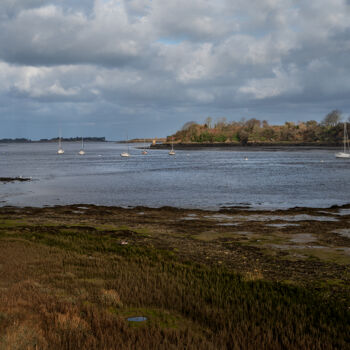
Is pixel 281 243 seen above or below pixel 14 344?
below

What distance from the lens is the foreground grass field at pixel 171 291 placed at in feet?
20.8

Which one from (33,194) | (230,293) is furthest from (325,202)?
(33,194)

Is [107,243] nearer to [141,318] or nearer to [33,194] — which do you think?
[141,318]

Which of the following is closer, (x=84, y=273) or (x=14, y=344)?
(x=14, y=344)

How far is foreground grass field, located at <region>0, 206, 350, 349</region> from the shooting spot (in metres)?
6.34

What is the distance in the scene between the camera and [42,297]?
791 centimetres

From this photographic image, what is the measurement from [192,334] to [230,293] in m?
2.55

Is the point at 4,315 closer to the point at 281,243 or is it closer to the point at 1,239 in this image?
the point at 1,239

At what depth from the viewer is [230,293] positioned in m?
8.88

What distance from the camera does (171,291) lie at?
29.1ft

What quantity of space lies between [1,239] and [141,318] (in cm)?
966

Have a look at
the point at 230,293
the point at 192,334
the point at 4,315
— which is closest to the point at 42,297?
the point at 4,315

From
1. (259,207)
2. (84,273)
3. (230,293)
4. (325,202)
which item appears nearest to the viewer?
(230,293)

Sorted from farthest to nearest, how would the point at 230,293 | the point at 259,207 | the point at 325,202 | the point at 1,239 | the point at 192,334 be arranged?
1. the point at 325,202
2. the point at 259,207
3. the point at 1,239
4. the point at 230,293
5. the point at 192,334
